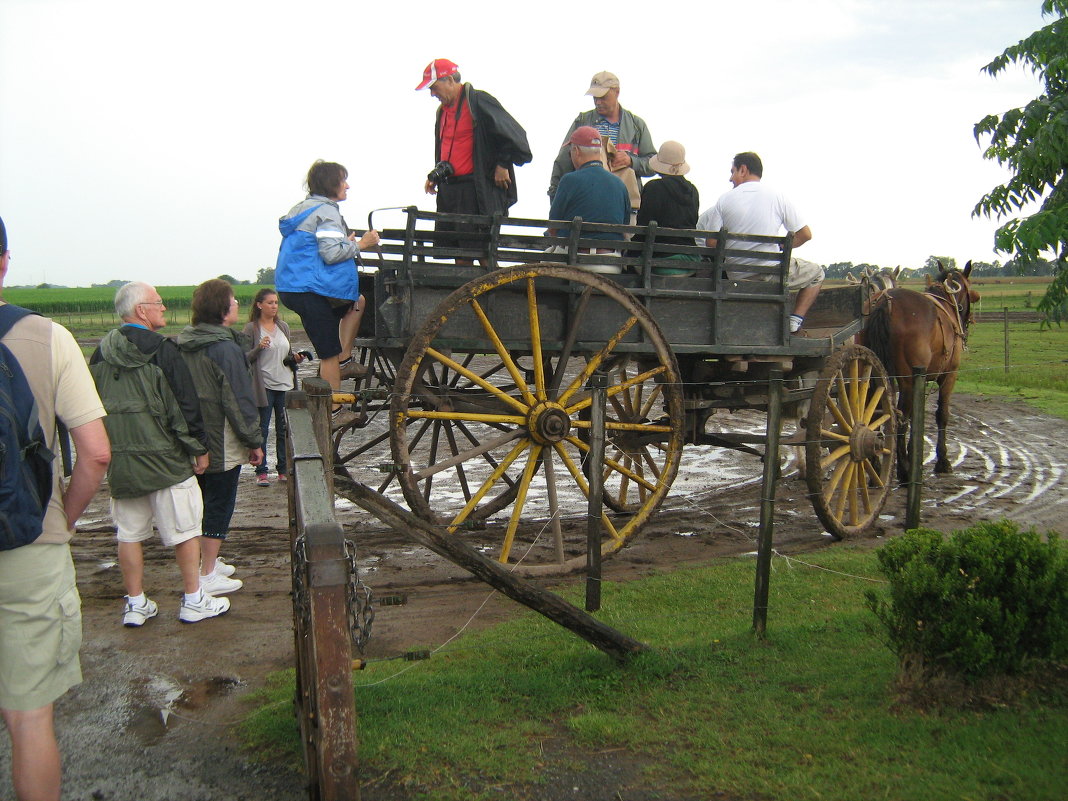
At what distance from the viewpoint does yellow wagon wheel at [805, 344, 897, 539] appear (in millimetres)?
6910

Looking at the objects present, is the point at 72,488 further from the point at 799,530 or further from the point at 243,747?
the point at 799,530

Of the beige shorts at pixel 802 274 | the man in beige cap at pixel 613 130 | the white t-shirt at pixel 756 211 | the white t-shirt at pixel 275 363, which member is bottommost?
the white t-shirt at pixel 275 363

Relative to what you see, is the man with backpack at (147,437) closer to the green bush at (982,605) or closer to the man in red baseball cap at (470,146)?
the man in red baseball cap at (470,146)

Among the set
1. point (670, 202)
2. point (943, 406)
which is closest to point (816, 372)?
point (670, 202)

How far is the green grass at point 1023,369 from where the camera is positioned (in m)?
16.8

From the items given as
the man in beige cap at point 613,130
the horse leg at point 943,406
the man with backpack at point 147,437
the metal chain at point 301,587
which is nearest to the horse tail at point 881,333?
the horse leg at point 943,406

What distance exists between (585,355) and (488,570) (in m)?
2.57

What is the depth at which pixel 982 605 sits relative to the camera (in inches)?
144

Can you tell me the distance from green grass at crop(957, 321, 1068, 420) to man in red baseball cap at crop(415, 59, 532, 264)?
10589mm

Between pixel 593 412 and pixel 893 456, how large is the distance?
12.6 ft

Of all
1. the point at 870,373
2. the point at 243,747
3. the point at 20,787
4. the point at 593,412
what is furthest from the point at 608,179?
the point at 20,787

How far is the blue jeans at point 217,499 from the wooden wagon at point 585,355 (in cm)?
Answer: 71

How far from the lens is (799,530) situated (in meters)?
7.78

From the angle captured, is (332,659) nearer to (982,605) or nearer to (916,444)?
(982,605)
